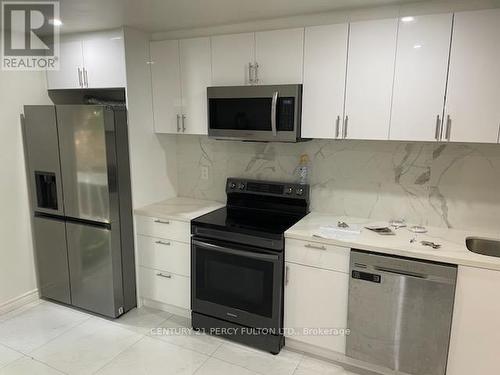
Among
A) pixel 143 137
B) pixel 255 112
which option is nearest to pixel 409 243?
pixel 255 112

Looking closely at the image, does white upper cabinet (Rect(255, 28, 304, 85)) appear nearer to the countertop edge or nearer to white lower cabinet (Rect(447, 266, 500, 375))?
the countertop edge

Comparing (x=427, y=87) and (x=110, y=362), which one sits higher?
(x=427, y=87)

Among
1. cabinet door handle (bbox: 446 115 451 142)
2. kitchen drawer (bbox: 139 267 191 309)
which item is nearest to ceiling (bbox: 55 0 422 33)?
cabinet door handle (bbox: 446 115 451 142)

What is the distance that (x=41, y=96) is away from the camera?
3062 mm

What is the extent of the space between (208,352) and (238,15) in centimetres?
233

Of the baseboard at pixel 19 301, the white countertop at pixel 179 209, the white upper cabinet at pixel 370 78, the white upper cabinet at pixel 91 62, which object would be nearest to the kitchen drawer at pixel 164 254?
the white countertop at pixel 179 209

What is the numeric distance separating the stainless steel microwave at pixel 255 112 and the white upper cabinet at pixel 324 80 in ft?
0.26

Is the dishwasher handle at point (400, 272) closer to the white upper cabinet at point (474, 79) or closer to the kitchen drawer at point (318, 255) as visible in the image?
the kitchen drawer at point (318, 255)

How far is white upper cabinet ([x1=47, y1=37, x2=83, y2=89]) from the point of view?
289cm

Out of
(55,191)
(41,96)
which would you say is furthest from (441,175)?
(41,96)

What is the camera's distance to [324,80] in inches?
91.9

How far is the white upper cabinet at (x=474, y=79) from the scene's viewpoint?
1.92 meters

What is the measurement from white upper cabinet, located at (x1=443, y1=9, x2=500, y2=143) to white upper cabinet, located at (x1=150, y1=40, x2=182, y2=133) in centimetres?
192

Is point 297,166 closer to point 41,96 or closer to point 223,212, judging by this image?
point 223,212
